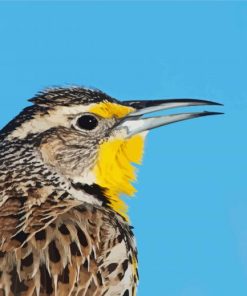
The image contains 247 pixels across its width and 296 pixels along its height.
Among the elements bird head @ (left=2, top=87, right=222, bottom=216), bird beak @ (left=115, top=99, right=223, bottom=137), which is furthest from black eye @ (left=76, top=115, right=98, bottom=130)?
bird beak @ (left=115, top=99, right=223, bottom=137)

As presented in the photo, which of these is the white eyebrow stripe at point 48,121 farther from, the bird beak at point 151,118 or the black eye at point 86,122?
the bird beak at point 151,118

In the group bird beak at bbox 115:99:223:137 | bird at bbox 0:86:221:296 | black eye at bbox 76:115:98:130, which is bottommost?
bird at bbox 0:86:221:296

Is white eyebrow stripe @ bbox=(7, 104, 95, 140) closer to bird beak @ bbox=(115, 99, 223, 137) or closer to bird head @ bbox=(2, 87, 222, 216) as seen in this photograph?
bird head @ bbox=(2, 87, 222, 216)

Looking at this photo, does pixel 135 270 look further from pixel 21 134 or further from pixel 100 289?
pixel 21 134

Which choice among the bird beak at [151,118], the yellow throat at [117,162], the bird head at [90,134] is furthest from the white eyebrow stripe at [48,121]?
the bird beak at [151,118]

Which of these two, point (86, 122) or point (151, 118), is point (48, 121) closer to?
point (86, 122)

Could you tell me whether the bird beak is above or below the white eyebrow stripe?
above

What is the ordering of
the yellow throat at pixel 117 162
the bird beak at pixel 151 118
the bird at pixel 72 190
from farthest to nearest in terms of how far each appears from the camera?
the bird beak at pixel 151 118 → the yellow throat at pixel 117 162 → the bird at pixel 72 190

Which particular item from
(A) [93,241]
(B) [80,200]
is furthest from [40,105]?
(A) [93,241]
